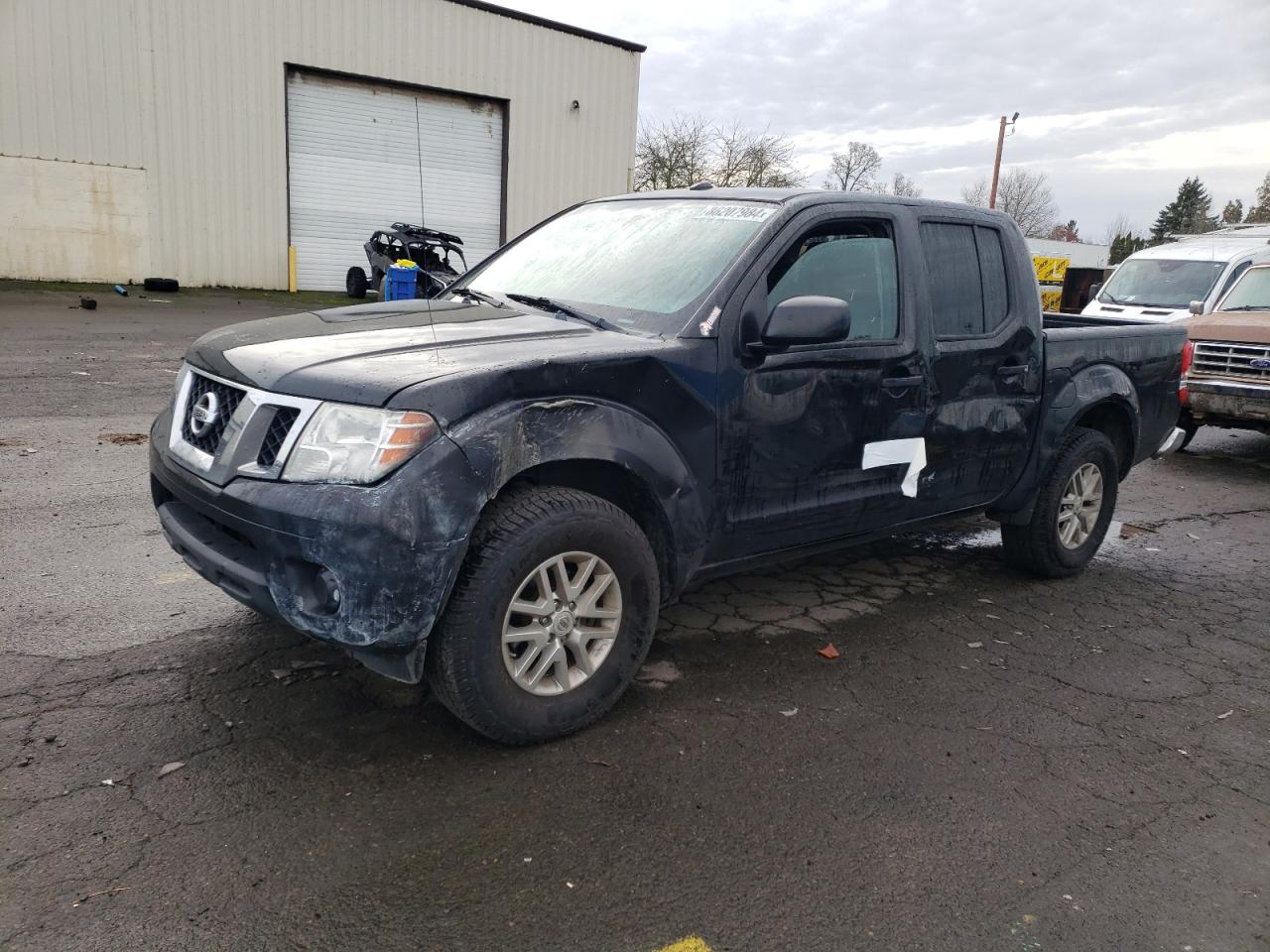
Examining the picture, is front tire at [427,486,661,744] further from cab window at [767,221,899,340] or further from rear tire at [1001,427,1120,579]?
rear tire at [1001,427,1120,579]

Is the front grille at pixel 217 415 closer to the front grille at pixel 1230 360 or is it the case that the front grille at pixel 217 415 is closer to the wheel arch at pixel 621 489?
the wheel arch at pixel 621 489

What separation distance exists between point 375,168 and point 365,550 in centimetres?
2150

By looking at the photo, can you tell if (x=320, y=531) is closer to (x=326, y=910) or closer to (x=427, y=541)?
(x=427, y=541)

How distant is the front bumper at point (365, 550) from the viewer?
2.75 meters

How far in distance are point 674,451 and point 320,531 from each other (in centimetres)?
125

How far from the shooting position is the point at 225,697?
3.39 metres

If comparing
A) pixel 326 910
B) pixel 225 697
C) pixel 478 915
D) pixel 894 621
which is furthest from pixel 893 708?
pixel 225 697

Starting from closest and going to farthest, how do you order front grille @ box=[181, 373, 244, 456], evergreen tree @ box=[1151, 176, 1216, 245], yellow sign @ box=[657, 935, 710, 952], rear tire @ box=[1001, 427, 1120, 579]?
yellow sign @ box=[657, 935, 710, 952] → front grille @ box=[181, 373, 244, 456] → rear tire @ box=[1001, 427, 1120, 579] → evergreen tree @ box=[1151, 176, 1216, 245]

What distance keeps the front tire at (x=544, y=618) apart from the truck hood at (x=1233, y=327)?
25.4 feet

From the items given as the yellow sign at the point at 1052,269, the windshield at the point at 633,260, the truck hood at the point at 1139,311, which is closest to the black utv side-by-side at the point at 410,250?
the truck hood at the point at 1139,311

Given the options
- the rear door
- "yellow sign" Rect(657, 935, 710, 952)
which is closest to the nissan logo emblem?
"yellow sign" Rect(657, 935, 710, 952)

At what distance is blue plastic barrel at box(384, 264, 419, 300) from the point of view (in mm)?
15250

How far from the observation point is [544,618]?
10.3 feet

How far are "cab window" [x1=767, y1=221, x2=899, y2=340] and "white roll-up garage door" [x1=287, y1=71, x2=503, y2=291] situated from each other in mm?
18599
